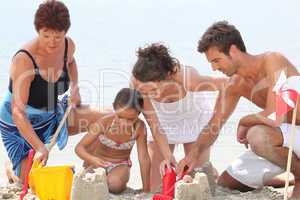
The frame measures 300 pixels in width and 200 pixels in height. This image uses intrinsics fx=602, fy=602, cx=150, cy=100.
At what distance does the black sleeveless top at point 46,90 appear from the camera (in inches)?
137

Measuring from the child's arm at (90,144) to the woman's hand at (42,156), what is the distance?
273 millimetres

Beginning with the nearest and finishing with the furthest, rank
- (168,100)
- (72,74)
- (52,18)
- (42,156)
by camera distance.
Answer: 1. (42,156)
2. (52,18)
3. (168,100)
4. (72,74)

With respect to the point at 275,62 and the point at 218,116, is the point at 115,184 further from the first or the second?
the point at 275,62

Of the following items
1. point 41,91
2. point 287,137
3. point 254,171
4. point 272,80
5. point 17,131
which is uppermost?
point 272,80

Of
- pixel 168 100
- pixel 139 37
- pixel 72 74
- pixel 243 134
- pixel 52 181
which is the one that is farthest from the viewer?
pixel 139 37

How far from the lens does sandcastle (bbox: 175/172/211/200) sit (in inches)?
106

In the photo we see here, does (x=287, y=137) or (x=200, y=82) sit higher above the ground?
(x=200, y=82)

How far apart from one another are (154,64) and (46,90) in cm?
70

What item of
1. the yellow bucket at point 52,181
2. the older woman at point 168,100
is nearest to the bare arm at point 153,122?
the older woman at point 168,100

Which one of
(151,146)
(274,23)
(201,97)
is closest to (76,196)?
(151,146)

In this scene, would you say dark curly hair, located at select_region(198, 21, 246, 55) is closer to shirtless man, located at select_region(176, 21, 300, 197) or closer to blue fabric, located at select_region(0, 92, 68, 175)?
shirtless man, located at select_region(176, 21, 300, 197)

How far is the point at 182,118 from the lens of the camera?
12.1ft

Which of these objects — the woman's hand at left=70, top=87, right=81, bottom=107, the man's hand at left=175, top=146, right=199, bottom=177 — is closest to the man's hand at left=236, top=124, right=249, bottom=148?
the man's hand at left=175, top=146, right=199, bottom=177

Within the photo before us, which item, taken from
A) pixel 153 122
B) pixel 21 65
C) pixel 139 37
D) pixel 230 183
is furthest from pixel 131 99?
pixel 139 37
